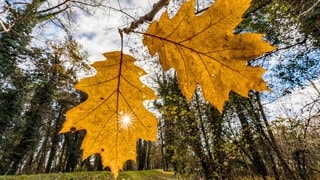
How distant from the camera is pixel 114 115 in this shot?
670 millimetres

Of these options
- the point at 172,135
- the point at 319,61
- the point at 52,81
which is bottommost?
the point at 172,135

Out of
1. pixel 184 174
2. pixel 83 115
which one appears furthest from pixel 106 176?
pixel 83 115

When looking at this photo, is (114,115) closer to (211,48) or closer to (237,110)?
(211,48)

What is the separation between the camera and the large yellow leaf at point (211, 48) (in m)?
0.54

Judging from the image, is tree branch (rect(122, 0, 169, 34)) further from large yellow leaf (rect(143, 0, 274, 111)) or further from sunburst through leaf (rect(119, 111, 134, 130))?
sunburst through leaf (rect(119, 111, 134, 130))

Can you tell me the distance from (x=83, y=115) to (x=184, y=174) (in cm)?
839

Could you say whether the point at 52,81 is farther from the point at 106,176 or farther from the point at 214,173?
the point at 214,173

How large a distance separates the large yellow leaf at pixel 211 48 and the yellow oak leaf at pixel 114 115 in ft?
0.40

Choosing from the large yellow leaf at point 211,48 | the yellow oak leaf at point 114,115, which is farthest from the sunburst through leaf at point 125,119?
the large yellow leaf at point 211,48

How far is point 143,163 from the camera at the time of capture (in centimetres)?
2586

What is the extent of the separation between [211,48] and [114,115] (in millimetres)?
325

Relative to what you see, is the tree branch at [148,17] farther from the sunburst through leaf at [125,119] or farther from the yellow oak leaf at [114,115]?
the sunburst through leaf at [125,119]

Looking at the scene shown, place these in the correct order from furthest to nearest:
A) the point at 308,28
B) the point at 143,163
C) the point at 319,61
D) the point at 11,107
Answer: the point at 143,163 → the point at 11,107 → the point at 319,61 → the point at 308,28

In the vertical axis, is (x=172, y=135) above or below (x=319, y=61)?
below
